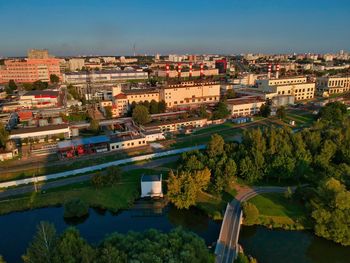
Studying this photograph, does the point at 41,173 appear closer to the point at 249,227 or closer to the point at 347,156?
the point at 249,227

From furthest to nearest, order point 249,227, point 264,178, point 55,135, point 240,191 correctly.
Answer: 1. point 55,135
2. point 264,178
3. point 240,191
4. point 249,227

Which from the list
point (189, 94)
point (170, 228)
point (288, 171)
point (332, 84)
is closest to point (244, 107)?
point (189, 94)

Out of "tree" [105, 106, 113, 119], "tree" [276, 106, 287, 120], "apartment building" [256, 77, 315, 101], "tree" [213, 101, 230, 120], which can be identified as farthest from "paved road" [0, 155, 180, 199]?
"apartment building" [256, 77, 315, 101]

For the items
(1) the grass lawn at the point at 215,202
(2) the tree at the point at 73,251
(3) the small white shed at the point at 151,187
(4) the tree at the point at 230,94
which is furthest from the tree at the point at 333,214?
(4) the tree at the point at 230,94

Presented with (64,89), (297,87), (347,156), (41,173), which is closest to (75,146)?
(41,173)

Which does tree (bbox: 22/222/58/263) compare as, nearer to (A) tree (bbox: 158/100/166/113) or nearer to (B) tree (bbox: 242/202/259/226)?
(B) tree (bbox: 242/202/259/226)
